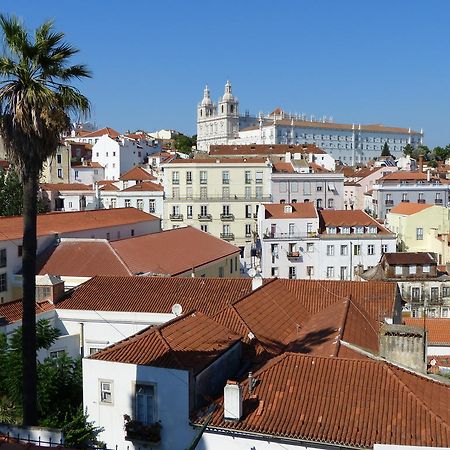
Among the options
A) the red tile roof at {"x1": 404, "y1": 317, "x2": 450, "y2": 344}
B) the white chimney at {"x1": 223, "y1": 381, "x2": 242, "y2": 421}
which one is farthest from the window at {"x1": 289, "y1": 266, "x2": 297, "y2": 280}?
the white chimney at {"x1": 223, "y1": 381, "x2": 242, "y2": 421}

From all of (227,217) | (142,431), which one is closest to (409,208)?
(227,217)

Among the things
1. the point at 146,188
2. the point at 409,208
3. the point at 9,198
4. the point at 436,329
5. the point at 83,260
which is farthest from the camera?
the point at 146,188

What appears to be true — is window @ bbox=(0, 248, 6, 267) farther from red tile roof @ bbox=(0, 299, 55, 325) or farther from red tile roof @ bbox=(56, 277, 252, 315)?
red tile roof @ bbox=(0, 299, 55, 325)

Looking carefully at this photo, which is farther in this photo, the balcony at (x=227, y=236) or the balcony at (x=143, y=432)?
the balcony at (x=227, y=236)

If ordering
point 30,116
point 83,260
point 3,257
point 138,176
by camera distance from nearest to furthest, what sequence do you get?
point 30,116
point 3,257
point 83,260
point 138,176

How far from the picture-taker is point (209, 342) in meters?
14.9

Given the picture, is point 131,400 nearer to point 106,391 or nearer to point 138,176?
point 106,391

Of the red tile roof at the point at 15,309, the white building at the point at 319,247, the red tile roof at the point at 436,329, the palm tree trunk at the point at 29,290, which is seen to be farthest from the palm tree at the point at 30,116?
the white building at the point at 319,247

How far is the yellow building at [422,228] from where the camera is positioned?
48.4 meters

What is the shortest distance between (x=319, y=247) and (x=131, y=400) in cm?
3400

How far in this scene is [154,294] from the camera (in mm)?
22281

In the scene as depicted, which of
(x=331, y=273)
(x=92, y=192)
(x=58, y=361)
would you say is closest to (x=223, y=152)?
(x=92, y=192)

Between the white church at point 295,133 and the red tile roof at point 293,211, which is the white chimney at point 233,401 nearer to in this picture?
the red tile roof at point 293,211

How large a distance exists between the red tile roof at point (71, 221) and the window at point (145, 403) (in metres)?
17.6
